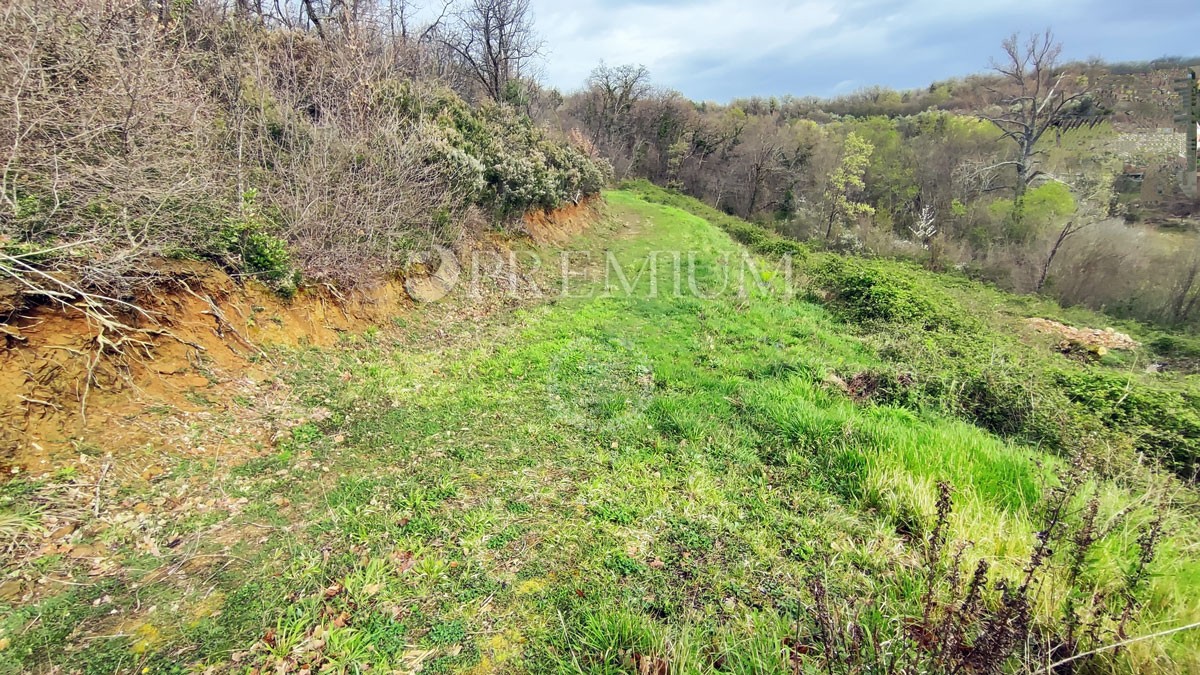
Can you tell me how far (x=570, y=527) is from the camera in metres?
3.27

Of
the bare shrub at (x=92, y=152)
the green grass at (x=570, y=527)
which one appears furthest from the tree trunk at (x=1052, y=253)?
the bare shrub at (x=92, y=152)

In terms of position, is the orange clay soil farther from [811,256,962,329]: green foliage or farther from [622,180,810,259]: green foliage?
[622,180,810,259]: green foliage

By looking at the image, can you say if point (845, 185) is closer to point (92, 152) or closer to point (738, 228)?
point (738, 228)

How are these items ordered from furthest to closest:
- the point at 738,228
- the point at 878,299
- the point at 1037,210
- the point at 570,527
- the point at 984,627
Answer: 1. the point at 738,228
2. the point at 1037,210
3. the point at 878,299
4. the point at 570,527
5. the point at 984,627

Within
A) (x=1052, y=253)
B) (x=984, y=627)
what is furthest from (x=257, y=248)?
(x=1052, y=253)

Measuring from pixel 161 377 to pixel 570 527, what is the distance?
382 cm

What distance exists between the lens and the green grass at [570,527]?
2262 mm

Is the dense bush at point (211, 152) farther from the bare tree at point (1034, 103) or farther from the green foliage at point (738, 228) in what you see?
the bare tree at point (1034, 103)

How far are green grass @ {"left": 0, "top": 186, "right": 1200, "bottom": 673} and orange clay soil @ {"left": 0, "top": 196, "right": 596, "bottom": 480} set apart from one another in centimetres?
31

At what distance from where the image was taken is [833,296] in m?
10.7

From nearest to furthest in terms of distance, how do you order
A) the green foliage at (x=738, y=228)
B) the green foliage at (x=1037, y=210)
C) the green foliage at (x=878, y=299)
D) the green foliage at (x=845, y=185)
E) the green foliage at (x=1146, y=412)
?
1. the green foliage at (x=1146, y=412)
2. the green foliage at (x=878, y=299)
3. the green foliage at (x=1037, y=210)
4. the green foliage at (x=738, y=228)
5. the green foliage at (x=845, y=185)

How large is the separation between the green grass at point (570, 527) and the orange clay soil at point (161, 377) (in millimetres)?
313

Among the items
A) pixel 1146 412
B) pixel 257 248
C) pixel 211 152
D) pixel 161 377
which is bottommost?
pixel 1146 412

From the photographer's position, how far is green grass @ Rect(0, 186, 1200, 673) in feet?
7.42
